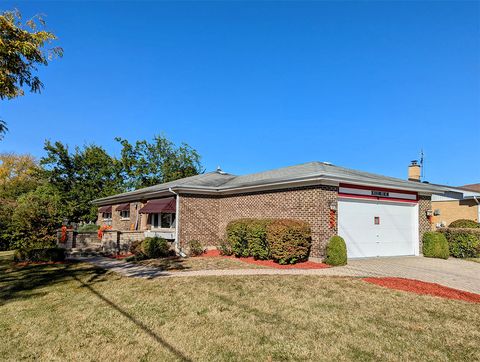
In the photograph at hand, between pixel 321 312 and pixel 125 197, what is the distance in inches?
797

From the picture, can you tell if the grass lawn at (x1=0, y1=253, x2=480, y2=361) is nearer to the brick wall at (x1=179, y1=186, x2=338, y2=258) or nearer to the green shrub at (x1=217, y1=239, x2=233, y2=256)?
the brick wall at (x1=179, y1=186, x2=338, y2=258)

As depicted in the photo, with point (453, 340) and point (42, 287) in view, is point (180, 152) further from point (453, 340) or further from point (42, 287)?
point (453, 340)

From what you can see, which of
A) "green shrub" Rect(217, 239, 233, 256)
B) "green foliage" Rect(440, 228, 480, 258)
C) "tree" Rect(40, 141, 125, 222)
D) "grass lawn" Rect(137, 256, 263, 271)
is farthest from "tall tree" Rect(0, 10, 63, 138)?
"tree" Rect(40, 141, 125, 222)

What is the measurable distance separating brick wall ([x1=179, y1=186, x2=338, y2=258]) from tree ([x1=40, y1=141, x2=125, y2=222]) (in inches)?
846

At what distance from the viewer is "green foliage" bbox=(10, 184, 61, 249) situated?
44.2 feet

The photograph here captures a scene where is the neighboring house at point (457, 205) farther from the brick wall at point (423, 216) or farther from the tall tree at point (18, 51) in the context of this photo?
the tall tree at point (18, 51)

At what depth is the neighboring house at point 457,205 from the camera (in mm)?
21344

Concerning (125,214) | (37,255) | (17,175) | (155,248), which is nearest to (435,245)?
(155,248)

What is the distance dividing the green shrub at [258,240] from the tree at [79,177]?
25644mm

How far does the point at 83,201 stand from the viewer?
112ft

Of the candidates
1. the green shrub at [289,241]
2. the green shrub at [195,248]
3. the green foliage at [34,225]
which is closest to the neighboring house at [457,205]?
the green shrub at [289,241]

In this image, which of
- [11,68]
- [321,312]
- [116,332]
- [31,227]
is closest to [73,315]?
[116,332]

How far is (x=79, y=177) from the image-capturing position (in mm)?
35094

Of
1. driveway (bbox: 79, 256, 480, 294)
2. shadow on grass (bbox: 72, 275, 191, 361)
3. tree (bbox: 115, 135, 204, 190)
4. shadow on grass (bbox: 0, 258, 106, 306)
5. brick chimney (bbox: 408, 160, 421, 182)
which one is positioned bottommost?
shadow on grass (bbox: 0, 258, 106, 306)
